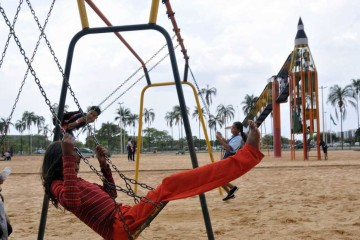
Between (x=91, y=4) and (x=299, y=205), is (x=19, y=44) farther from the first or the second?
(x=299, y=205)

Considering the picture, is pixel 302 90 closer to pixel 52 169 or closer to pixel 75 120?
pixel 75 120

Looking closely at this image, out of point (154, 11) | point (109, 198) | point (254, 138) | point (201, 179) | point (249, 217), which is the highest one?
point (154, 11)

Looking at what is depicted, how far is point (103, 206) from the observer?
2650mm

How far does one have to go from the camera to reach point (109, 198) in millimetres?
2732

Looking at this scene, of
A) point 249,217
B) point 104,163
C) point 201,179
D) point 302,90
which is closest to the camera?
point 201,179

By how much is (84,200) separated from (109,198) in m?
0.17

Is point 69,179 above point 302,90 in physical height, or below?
below

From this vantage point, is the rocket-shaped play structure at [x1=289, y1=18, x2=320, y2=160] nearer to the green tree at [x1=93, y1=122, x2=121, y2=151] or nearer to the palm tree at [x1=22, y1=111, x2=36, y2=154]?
the green tree at [x1=93, y1=122, x2=121, y2=151]

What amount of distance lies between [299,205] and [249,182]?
3.68 metres

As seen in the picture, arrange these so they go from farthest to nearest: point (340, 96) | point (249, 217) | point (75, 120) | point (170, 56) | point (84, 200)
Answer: point (340, 96) → point (249, 217) → point (75, 120) → point (170, 56) → point (84, 200)

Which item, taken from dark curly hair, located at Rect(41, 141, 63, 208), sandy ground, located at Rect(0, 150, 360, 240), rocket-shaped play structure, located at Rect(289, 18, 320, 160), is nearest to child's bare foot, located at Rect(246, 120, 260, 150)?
dark curly hair, located at Rect(41, 141, 63, 208)

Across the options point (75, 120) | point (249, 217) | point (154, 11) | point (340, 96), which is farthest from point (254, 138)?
point (340, 96)

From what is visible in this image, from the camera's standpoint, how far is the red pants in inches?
93.7

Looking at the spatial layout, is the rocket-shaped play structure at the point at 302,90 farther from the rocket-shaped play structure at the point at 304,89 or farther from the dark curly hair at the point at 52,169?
the dark curly hair at the point at 52,169
